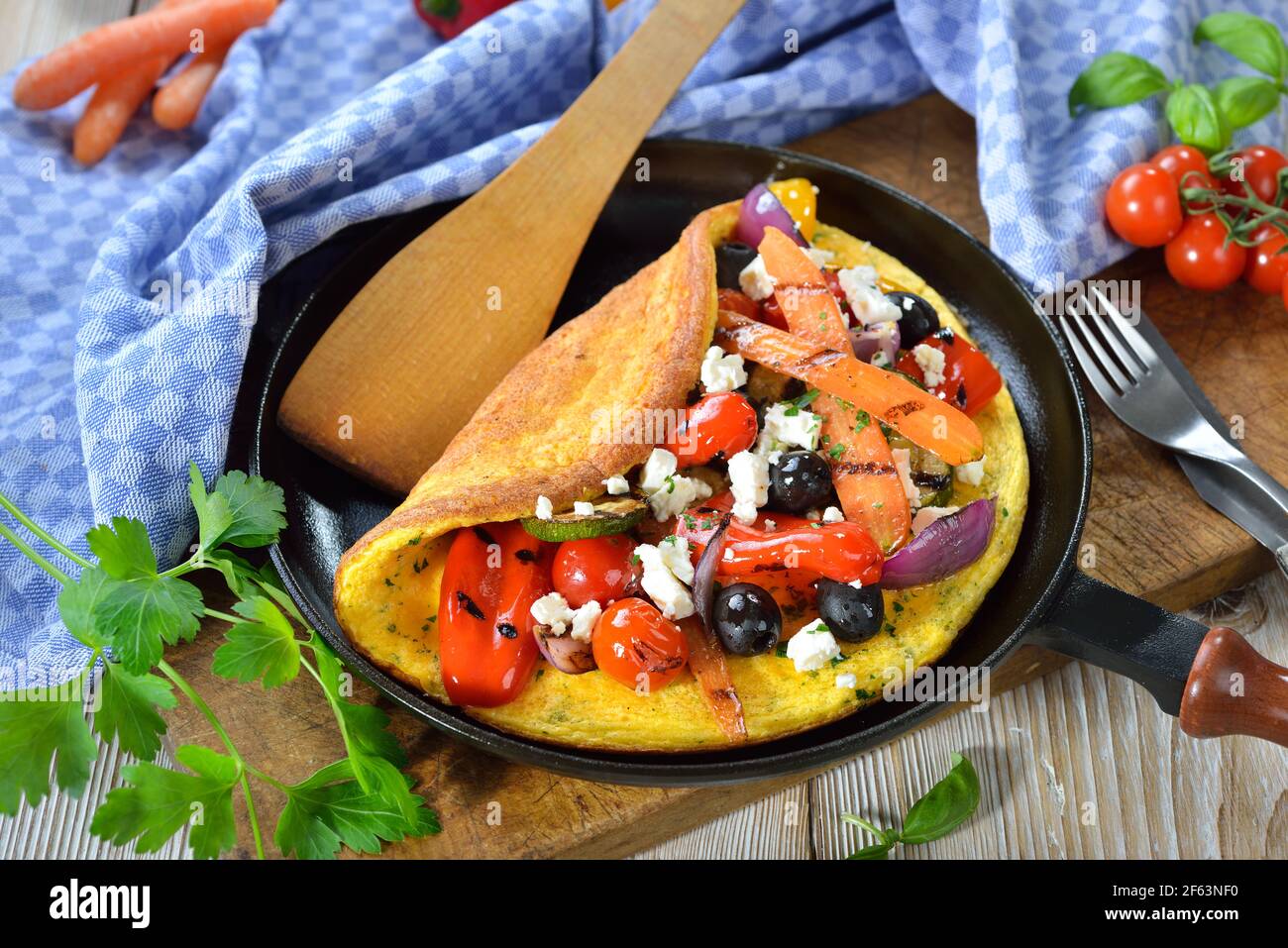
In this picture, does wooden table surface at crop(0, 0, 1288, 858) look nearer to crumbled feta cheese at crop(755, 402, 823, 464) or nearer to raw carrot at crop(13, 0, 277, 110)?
crumbled feta cheese at crop(755, 402, 823, 464)

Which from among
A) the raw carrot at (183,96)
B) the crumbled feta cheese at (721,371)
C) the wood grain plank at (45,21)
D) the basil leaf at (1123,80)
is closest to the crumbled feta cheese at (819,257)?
the crumbled feta cheese at (721,371)

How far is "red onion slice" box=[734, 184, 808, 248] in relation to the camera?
4324mm

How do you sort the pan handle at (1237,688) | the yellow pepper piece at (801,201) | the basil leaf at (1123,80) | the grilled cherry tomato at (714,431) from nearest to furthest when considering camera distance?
the pan handle at (1237,688), the grilled cherry tomato at (714,431), the yellow pepper piece at (801,201), the basil leaf at (1123,80)

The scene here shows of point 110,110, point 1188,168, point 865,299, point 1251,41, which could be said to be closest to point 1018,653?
point 865,299

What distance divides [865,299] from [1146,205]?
156 centimetres

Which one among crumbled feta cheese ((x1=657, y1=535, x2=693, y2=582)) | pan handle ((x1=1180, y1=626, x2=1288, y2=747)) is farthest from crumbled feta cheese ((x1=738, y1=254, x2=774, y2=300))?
pan handle ((x1=1180, y1=626, x2=1288, y2=747))

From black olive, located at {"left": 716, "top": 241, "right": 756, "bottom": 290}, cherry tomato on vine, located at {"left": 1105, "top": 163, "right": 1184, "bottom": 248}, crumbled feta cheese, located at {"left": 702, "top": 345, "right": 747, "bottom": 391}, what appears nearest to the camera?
crumbled feta cheese, located at {"left": 702, "top": 345, "right": 747, "bottom": 391}

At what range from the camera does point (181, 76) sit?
17.3ft

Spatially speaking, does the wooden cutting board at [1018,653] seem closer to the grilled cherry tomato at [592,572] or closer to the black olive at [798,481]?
the grilled cherry tomato at [592,572]

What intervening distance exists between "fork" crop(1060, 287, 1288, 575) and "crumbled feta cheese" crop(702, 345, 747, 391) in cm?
166

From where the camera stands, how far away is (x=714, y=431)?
11.8 feet

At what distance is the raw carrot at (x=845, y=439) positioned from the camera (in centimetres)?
358
